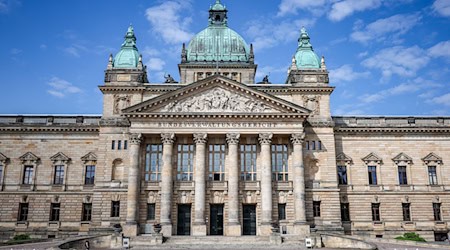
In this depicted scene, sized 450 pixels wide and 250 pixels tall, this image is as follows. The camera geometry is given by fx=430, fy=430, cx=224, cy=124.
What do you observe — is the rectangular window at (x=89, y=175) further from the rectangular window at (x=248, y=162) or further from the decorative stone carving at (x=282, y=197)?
the decorative stone carving at (x=282, y=197)

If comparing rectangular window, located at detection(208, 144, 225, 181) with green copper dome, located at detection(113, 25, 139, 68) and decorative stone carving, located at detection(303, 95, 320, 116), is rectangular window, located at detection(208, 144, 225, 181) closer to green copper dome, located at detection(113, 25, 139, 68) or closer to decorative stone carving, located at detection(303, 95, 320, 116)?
decorative stone carving, located at detection(303, 95, 320, 116)

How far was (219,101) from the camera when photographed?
47.0m

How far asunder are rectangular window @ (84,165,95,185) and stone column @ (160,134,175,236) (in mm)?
10116

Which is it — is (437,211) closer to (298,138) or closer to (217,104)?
(298,138)

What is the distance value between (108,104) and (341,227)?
29399 mm

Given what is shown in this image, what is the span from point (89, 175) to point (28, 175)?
23.8 feet

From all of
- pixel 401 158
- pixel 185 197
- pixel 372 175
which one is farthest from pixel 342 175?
pixel 185 197

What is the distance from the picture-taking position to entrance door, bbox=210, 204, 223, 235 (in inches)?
1801

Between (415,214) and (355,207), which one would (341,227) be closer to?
(355,207)

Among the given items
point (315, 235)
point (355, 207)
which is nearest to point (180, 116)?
point (315, 235)

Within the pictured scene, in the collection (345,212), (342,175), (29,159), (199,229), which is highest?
(29,159)

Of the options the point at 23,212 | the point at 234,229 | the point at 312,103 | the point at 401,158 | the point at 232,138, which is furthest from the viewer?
the point at 401,158

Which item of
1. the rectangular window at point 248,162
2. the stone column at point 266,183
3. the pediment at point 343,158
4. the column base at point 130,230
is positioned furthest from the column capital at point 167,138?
the pediment at point 343,158

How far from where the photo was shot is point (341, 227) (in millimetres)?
46281
